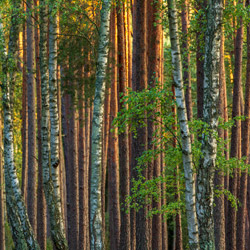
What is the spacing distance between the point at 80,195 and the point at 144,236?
21.8 feet

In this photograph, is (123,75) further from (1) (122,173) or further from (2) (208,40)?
(2) (208,40)

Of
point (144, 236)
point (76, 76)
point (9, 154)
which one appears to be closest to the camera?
point (9, 154)

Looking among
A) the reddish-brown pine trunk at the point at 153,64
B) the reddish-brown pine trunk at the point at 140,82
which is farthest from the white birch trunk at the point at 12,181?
the reddish-brown pine trunk at the point at 153,64

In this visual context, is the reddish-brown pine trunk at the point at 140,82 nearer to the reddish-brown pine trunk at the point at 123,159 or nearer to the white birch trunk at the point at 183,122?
the reddish-brown pine trunk at the point at 123,159

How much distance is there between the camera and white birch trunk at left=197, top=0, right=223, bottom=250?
372 inches

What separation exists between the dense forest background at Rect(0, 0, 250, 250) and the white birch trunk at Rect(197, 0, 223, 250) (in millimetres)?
21

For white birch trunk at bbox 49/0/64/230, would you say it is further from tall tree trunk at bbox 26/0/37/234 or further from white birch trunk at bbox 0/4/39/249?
tall tree trunk at bbox 26/0/37/234

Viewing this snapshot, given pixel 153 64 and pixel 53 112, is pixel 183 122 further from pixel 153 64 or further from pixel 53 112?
pixel 153 64

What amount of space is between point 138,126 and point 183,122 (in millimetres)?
5083

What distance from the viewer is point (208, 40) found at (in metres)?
9.62

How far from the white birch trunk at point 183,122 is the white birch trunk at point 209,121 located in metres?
0.59

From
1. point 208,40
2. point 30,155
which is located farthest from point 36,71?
point 208,40

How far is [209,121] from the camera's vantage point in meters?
9.45

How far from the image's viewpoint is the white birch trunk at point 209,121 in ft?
31.0
